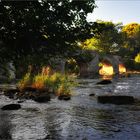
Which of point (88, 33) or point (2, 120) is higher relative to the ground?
point (88, 33)

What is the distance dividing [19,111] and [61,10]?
4952mm

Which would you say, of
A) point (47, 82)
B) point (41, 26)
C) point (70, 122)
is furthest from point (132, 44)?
point (41, 26)

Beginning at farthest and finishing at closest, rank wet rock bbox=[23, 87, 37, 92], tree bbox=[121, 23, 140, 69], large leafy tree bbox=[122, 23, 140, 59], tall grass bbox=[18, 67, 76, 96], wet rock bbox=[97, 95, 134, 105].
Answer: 1. large leafy tree bbox=[122, 23, 140, 59]
2. tree bbox=[121, 23, 140, 69]
3. tall grass bbox=[18, 67, 76, 96]
4. wet rock bbox=[23, 87, 37, 92]
5. wet rock bbox=[97, 95, 134, 105]

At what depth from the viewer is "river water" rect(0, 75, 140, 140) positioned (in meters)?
9.02

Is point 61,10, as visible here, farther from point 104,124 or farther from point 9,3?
point 104,124

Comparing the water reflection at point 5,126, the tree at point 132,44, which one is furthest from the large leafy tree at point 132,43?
the water reflection at point 5,126

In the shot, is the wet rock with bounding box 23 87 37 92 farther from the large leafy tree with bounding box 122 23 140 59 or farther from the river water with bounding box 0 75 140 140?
the large leafy tree with bounding box 122 23 140 59

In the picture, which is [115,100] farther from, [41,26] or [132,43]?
[132,43]

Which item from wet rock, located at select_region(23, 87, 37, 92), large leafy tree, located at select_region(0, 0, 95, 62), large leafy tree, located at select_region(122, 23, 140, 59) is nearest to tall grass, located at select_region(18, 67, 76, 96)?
wet rock, located at select_region(23, 87, 37, 92)

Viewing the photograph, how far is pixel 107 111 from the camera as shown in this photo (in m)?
13.4

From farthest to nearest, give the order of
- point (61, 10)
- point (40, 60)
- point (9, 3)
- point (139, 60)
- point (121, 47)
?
point (121, 47), point (139, 60), point (40, 60), point (61, 10), point (9, 3)

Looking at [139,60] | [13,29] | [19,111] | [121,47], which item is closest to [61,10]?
[13,29]

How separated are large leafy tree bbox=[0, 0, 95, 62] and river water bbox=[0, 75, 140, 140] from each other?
2.22 meters

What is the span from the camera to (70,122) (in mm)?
11023
